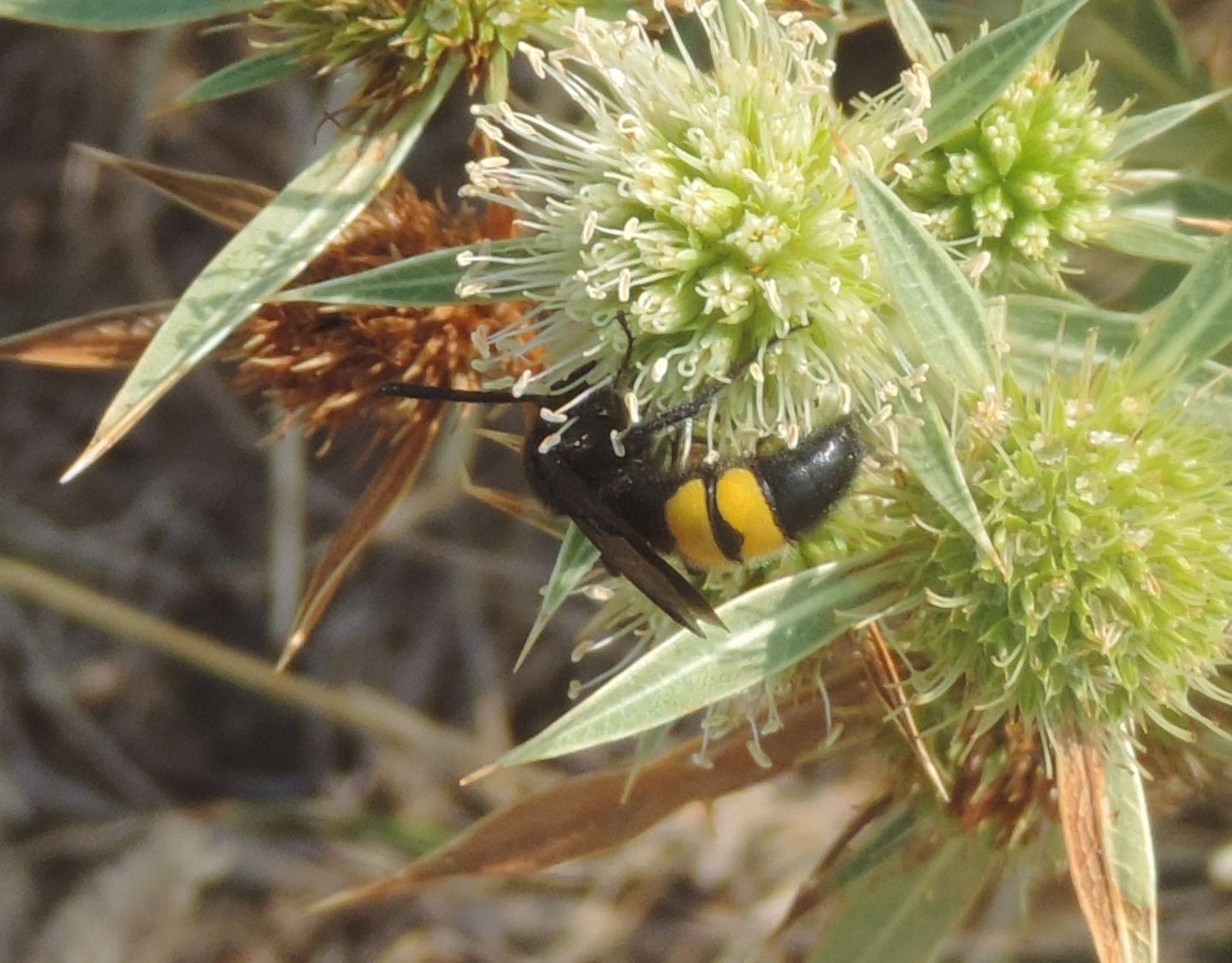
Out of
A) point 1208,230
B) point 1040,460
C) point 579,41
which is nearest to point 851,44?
point 1208,230

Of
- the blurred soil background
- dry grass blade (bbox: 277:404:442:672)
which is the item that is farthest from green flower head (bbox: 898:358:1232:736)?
the blurred soil background

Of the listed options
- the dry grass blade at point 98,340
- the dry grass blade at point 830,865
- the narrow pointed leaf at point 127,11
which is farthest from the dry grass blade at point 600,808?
the narrow pointed leaf at point 127,11

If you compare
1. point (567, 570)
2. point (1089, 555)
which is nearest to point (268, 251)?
point (567, 570)

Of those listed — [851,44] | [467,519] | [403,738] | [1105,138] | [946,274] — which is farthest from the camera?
[467,519]

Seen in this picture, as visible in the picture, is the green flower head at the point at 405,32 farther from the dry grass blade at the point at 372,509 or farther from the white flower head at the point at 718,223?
the dry grass blade at the point at 372,509

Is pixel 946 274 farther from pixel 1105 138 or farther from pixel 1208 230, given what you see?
pixel 1208 230

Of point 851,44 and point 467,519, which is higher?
point 851,44
